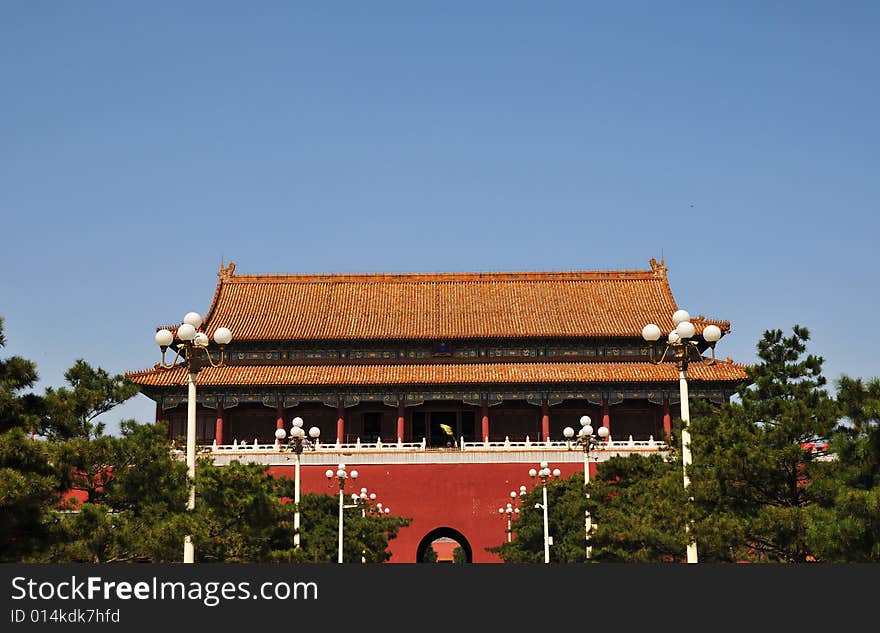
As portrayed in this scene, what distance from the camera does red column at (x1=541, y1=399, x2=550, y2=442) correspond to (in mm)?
45125

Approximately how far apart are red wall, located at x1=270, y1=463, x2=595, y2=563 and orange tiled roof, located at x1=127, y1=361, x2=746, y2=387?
4.05m

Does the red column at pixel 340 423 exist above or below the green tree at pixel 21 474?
above

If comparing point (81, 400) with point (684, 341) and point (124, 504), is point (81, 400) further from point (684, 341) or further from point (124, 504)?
point (684, 341)

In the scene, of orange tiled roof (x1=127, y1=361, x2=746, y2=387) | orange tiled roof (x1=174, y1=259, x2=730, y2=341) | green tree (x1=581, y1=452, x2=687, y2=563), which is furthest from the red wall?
green tree (x1=581, y1=452, x2=687, y2=563)

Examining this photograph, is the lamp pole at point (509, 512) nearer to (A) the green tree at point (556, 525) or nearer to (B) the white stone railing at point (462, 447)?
(B) the white stone railing at point (462, 447)

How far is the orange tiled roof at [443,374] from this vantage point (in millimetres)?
45312

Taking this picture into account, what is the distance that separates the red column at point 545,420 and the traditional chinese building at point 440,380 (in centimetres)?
12

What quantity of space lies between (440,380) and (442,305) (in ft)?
16.0

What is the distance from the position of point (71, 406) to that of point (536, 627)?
35.5 ft

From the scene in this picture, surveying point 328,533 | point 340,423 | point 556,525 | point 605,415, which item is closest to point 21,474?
point 328,533

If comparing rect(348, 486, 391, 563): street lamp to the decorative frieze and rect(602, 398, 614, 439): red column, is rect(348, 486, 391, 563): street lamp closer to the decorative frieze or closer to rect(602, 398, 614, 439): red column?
the decorative frieze

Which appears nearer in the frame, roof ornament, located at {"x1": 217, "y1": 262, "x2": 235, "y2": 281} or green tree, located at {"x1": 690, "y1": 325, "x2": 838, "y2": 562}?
green tree, located at {"x1": 690, "y1": 325, "x2": 838, "y2": 562}

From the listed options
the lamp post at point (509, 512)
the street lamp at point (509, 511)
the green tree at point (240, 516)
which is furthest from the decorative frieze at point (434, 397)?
the green tree at point (240, 516)

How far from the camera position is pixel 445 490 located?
4244 cm
